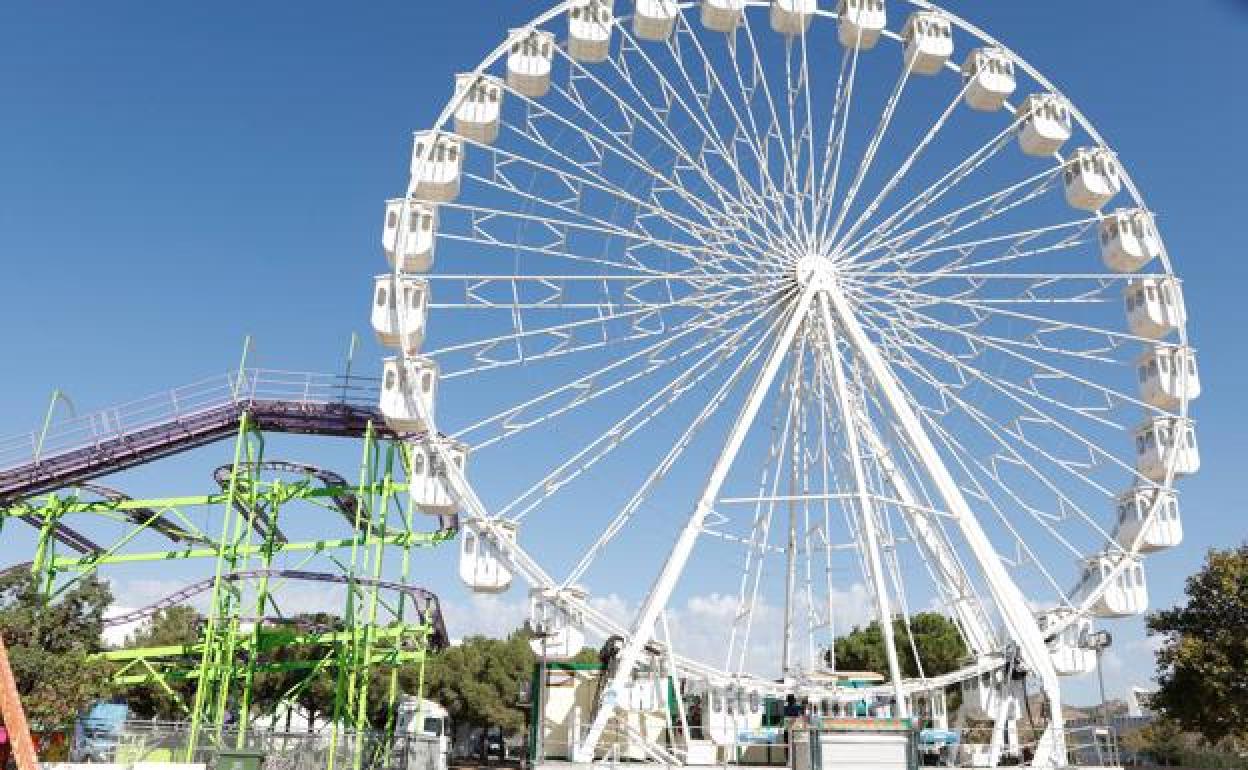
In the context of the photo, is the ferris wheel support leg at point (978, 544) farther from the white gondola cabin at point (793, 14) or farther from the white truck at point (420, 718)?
the white truck at point (420, 718)

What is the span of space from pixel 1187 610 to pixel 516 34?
75.8ft

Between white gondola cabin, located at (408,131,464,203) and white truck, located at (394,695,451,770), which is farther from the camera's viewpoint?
white truck, located at (394,695,451,770)

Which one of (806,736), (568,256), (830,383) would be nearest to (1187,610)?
(830,383)

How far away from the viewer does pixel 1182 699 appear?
1115 inches

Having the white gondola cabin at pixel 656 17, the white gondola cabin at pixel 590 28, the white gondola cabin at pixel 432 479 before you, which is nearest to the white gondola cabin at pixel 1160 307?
the white gondola cabin at pixel 656 17

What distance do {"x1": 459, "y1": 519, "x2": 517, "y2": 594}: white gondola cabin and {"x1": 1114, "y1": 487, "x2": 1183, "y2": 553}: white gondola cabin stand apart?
1294 cm

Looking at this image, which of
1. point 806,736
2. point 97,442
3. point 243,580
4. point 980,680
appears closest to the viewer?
point 806,736

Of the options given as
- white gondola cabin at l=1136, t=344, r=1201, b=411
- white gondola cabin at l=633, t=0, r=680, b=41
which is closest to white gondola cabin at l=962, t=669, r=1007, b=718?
white gondola cabin at l=1136, t=344, r=1201, b=411

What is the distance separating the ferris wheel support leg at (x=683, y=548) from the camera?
61.6 ft

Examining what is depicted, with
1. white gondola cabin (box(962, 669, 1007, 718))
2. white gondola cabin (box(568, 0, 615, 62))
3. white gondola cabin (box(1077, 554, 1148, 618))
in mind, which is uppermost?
white gondola cabin (box(568, 0, 615, 62))

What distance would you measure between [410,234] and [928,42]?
1236 cm

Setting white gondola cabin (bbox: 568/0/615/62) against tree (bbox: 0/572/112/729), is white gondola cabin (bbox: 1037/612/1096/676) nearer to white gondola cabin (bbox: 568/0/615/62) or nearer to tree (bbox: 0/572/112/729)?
white gondola cabin (bbox: 568/0/615/62)

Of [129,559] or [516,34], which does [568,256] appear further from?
[129,559]

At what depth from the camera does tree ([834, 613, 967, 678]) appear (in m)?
48.5
